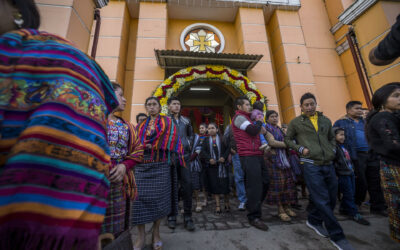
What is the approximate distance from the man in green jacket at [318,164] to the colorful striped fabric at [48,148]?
2.46 metres

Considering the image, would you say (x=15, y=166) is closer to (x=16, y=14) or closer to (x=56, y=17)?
(x=16, y=14)

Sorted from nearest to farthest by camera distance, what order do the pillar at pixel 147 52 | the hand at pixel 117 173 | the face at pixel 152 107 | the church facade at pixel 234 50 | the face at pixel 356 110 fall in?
the hand at pixel 117 173 → the face at pixel 152 107 → the face at pixel 356 110 → the church facade at pixel 234 50 → the pillar at pixel 147 52

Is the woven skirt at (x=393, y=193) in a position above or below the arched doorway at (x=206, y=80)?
below

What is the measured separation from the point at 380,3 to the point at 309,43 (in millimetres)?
4514

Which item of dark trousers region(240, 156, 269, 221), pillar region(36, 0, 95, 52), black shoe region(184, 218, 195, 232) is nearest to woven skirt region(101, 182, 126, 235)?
black shoe region(184, 218, 195, 232)

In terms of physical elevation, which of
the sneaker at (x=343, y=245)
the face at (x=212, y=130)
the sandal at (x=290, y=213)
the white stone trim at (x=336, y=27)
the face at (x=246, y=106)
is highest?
the white stone trim at (x=336, y=27)

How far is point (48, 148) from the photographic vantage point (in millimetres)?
493

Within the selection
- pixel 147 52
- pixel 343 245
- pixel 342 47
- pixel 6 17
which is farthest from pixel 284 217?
pixel 342 47

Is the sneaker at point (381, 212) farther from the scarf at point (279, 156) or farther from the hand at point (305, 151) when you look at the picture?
the hand at point (305, 151)

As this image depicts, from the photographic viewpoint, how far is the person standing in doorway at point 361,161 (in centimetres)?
303

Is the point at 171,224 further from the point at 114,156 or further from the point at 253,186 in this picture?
the point at 114,156

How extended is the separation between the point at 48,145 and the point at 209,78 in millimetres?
5019

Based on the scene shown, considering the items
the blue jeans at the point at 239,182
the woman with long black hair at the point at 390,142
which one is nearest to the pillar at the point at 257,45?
the blue jeans at the point at 239,182

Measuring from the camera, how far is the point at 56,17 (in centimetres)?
195
